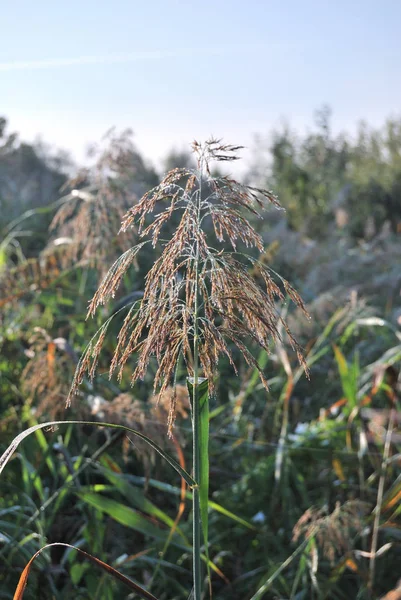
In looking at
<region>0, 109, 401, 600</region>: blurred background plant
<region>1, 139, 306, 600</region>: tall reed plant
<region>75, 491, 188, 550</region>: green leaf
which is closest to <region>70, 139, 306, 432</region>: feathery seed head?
<region>1, 139, 306, 600</region>: tall reed plant

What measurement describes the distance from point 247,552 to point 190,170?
1792mm

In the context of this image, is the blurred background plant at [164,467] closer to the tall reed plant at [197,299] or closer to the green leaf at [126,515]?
the green leaf at [126,515]

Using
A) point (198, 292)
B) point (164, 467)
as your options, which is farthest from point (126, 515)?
point (164, 467)

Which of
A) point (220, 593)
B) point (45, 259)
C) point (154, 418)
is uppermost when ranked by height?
point (45, 259)

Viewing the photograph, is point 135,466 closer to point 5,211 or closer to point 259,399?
point 259,399

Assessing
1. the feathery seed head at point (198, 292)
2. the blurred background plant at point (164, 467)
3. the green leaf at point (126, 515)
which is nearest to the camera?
the feathery seed head at point (198, 292)

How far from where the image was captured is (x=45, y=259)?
294 cm

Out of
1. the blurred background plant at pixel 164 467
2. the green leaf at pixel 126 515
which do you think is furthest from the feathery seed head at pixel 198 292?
the green leaf at pixel 126 515

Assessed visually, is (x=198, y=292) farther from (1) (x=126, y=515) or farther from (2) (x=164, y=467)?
(2) (x=164, y=467)

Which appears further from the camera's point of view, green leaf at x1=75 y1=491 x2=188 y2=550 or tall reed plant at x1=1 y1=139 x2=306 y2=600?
green leaf at x1=75 y1=491 x2=188 y2=550

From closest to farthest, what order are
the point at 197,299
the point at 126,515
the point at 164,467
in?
the point at 197,299 < the point at 126,515 < the point at 164,467

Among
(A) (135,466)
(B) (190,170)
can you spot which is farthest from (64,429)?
(B) (190,170)

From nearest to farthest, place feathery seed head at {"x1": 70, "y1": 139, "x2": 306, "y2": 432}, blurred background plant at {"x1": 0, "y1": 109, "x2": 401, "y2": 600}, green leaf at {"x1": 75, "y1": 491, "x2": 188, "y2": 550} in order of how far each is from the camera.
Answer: feathery seed head at {"x1": 70, "y1": 139, "x2": 306, "y2": 432} → green leaf at {"x1": 75, "y1": 491, "x2": 188, "y2": 550} → blurred background plant at {"x1": 0, "y1": 109, "x2": 401, "y2": 600}

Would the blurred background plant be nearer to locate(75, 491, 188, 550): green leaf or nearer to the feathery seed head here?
locate(75, 491, 188, 550): green leaf
